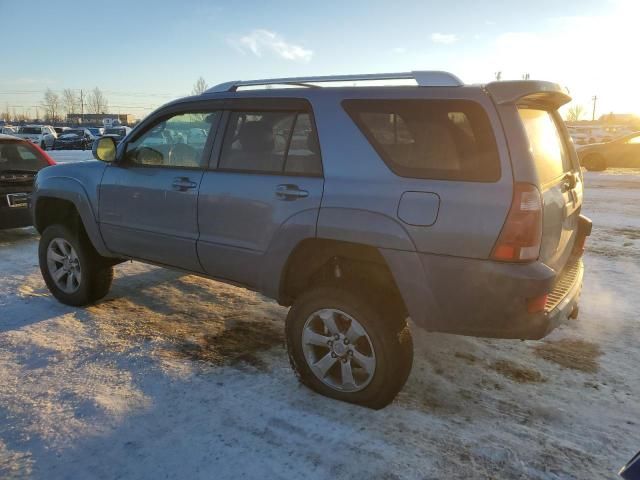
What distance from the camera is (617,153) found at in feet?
57.8

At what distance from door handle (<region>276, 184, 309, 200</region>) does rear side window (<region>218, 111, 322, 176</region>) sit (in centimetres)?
11

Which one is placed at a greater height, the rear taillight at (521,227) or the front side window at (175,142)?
the front side window at (175,142)

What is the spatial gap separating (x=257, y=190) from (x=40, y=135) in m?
35.8

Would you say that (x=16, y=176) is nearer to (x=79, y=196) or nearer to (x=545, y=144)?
(x=79, y=196)

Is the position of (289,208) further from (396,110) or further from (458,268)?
(458,268)

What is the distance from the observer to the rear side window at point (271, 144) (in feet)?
10.4

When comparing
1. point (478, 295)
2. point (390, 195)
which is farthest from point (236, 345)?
point (478, 295)

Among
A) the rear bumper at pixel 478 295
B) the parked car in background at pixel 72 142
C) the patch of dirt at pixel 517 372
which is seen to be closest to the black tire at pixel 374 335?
the rear bumper at pixel 478 295

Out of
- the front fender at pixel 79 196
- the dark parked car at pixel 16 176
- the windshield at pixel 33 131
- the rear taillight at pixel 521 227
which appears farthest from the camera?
the windshield at pixel 33 131

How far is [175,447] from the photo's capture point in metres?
2.61

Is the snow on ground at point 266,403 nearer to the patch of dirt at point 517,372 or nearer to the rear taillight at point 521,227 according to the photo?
the patch of dirt at point 517,372

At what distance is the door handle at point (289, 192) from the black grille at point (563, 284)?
156cm

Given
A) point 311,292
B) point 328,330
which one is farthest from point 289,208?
point 328,330

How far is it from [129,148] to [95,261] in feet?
3.90
